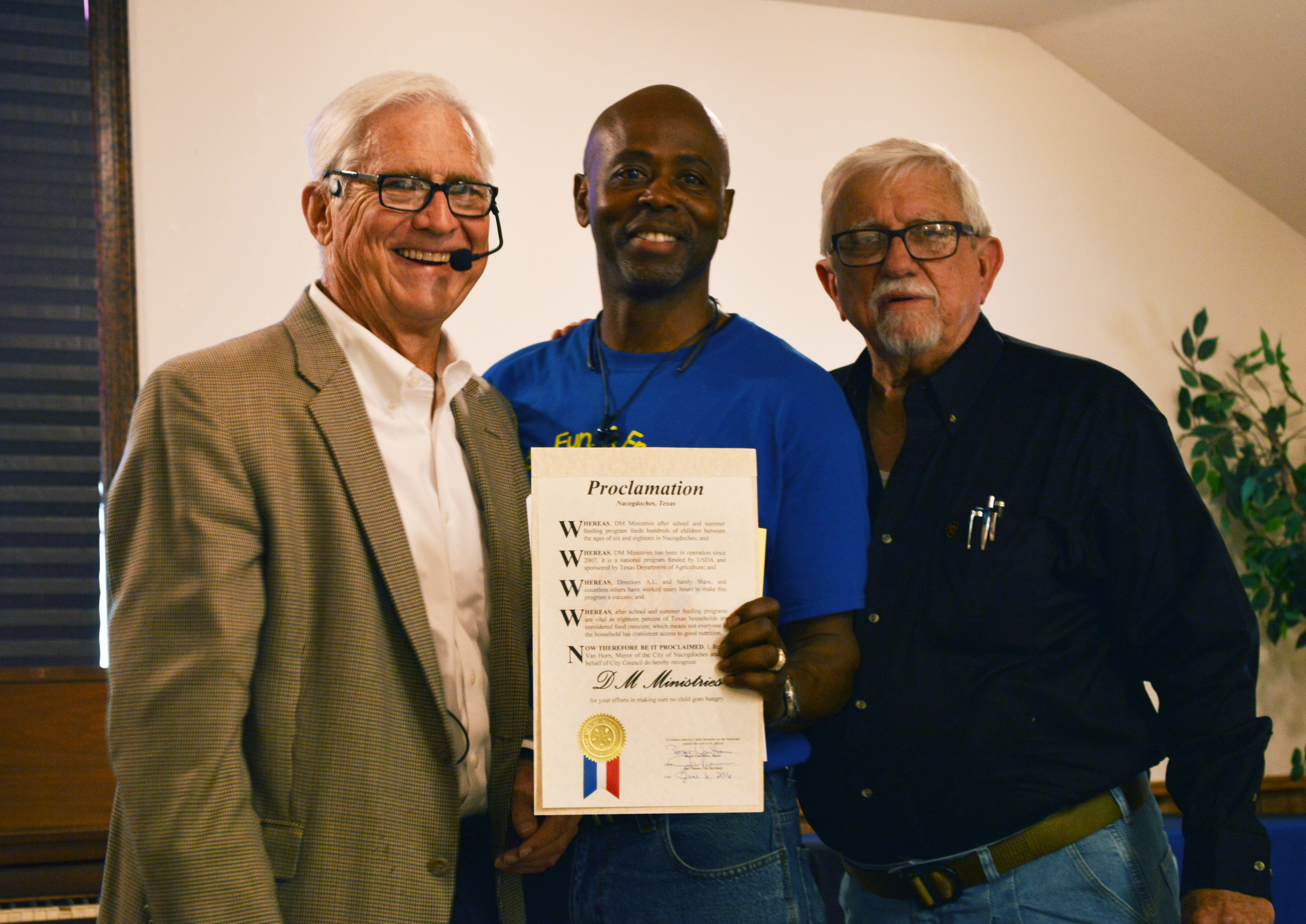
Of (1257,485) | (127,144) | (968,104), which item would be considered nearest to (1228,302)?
(1257,485)

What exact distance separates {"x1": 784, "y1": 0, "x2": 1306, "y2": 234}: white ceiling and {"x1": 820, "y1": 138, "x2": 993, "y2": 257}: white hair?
1614 mm

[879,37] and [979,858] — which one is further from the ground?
[879,37]

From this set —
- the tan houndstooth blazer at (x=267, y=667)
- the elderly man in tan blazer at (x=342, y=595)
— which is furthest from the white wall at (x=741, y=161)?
the tan houndstooth blazer at (x=267, y=667)

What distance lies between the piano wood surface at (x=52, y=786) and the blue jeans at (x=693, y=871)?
183 centimetres

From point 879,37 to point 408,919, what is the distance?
310cm

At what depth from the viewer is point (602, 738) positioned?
133 cm

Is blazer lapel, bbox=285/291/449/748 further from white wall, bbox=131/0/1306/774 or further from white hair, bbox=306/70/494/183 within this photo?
white wall, bbox=131/0/1306/774

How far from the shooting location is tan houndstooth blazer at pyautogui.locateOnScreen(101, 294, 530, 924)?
1.21m

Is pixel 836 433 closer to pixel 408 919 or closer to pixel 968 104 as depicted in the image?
pixel 408 919

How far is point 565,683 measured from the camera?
4.37ft

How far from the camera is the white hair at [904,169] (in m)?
1.96

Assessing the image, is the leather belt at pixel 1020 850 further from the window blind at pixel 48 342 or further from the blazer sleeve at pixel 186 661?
the window blind at pixel 48 342
